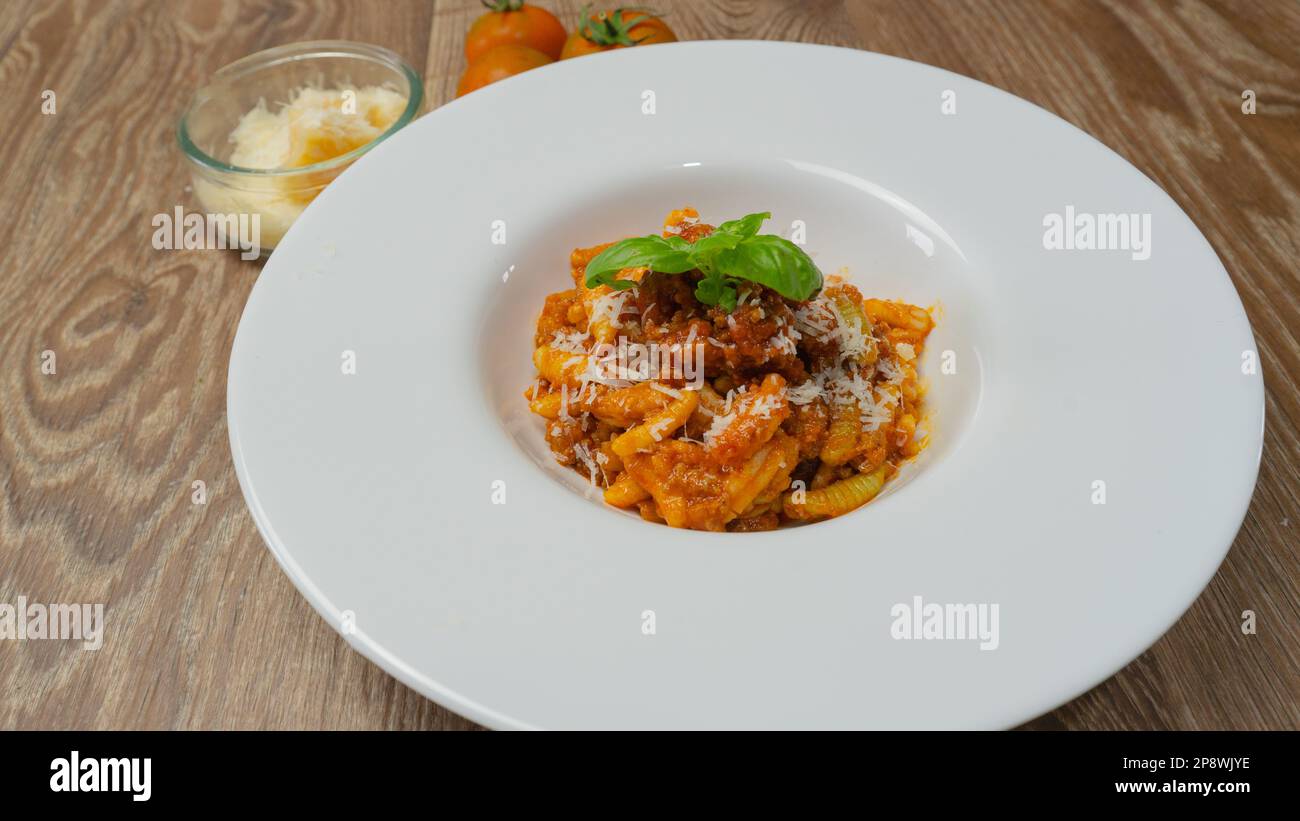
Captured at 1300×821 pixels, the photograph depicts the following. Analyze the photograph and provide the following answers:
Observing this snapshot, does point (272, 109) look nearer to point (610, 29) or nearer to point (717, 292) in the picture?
point (610, 29)

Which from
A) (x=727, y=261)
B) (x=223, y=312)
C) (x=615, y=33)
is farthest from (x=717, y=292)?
(x=615, y=33)

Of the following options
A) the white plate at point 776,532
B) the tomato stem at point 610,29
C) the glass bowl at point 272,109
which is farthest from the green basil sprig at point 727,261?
the tomato stem at point 610,29

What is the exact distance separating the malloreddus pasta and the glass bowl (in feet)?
3.01

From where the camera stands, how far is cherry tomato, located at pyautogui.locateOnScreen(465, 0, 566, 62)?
10.1ft

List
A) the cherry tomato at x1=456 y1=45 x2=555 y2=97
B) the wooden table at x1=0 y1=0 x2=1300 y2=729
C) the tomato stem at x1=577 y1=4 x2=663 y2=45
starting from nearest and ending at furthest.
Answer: the wooden table at x1=0 y1=0 x2=1300 y2=729
the cherry tomato at x1=456 y1=45 x2=555 y2=97
the tomato stem at x1=577 y1=4 x2=663 y2=45

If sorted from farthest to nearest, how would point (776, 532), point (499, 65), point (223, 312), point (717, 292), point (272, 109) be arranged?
point (272, 109) < point (499, 65) < point (223, 312) < point (717, 292) < point (776, 532)

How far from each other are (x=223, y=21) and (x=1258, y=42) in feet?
11.0

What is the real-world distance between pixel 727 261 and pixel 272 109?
178 cm

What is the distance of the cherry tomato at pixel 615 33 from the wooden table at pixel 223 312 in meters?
0.30

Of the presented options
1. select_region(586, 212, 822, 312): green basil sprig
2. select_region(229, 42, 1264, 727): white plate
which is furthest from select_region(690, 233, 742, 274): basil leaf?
select_region(229, 42, 1264, 727): white plate

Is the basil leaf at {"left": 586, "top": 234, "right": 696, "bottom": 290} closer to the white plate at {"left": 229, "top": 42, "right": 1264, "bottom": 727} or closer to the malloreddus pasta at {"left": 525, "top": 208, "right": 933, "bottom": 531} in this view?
the malloreddus pasta at {"left": 525, "top": 208, "right": 933, "bottom": 531}

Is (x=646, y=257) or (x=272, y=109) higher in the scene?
(x=272, y=109)

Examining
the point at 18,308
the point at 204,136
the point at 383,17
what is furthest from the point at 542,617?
the point at 383,17

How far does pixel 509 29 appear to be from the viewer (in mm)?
3066
